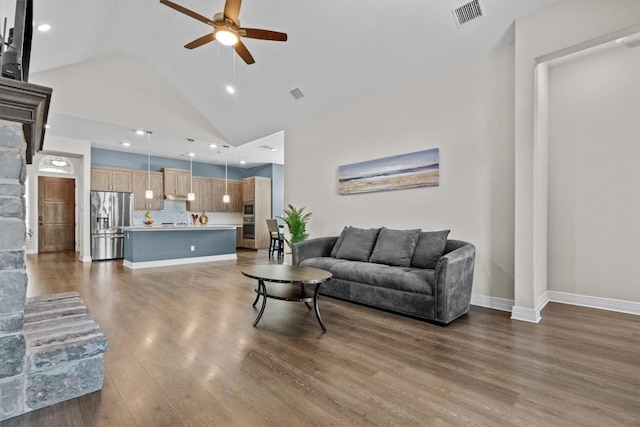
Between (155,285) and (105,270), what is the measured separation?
2.17 metres

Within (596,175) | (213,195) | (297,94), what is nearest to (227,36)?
(297,94)

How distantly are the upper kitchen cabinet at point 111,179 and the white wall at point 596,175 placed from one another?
9351mm

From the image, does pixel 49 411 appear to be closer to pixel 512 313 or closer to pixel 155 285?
pixel 155 285

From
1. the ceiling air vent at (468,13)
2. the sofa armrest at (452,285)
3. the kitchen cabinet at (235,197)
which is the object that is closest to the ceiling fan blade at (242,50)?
the ceiling air vent at (468,13)

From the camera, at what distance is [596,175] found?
3.77 m

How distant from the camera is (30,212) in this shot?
862 cm

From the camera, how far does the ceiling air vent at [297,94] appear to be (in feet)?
18.2

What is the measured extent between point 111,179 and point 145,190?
33.8 inches

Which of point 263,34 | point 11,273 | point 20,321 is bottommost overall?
point 20,321

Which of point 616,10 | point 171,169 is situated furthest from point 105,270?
point 616,10

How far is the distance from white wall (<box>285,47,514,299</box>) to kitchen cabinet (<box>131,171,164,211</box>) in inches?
239

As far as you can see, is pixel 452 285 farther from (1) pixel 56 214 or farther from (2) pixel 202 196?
(1) pixel 56 214

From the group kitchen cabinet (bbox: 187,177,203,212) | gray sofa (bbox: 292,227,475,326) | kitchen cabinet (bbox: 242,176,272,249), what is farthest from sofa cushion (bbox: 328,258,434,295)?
kitchen cabinet (bbox: 187,177,203,212)

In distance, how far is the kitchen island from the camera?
655 cm
